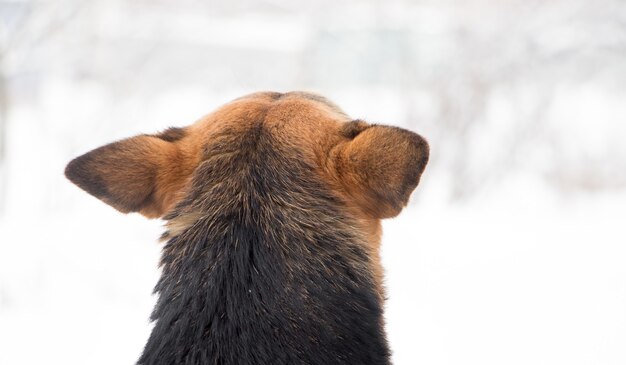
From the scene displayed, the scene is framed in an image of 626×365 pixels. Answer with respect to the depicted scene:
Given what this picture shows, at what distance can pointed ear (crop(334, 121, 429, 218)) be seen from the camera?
6.84 ft

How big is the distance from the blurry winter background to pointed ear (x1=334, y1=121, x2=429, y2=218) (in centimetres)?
277

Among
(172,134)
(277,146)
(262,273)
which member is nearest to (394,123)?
(172,134)

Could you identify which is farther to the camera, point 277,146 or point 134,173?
point 134,173

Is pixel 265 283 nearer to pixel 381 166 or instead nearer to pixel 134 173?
pixel 381 166

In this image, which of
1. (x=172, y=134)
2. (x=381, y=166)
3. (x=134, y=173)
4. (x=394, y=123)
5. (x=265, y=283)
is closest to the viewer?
(x=265, y=283)

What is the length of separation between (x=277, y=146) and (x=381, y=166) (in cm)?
36

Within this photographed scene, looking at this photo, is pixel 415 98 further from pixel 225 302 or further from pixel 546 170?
pixel 225 302

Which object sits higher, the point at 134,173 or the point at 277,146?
the point at 277,146

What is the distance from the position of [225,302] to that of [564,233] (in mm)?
5302

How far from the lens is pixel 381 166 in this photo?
2139 mm

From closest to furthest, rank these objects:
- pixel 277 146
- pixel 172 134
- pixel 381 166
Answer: pixel 381 166
pixel 277 146
pixel 172 134

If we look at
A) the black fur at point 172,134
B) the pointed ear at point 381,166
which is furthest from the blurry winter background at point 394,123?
the pointed ear at point 381,166

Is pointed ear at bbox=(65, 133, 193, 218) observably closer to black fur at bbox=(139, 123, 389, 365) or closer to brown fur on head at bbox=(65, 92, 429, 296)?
brown fur on head at bbox=(65, 92, 429, 296)

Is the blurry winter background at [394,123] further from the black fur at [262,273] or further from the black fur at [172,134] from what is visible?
the black fur at [262,273]
